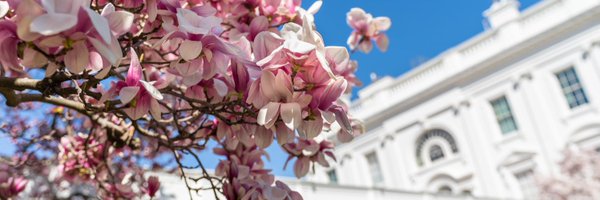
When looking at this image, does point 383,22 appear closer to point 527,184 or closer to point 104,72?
point 104,72

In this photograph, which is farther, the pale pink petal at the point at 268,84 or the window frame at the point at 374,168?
the window frame at the point at 374,168

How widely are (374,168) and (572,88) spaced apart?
8.07m

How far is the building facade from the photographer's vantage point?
45.2ft

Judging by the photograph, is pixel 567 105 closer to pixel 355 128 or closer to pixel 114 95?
pixel 355 128

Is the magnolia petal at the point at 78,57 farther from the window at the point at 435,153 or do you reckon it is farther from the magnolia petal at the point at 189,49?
the window at the point at 435,153

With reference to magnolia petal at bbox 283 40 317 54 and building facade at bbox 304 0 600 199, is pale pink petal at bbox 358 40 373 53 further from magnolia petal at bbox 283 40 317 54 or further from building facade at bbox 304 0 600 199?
building facade at bbox 304 0 600 199

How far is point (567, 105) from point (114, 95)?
1552 centimetres

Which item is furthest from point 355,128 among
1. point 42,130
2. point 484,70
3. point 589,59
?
point 484,70

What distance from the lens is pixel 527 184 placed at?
14.7m

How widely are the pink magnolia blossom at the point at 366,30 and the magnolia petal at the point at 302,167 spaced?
1.95 ft

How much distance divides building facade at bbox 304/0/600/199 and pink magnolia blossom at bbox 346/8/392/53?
384 inches

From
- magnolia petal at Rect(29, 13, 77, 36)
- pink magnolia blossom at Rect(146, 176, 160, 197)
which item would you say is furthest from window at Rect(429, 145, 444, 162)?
magnolia petal at Rect(29, 13, 77, 36)

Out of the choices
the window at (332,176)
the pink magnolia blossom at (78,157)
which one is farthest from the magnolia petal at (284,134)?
the window at (332,176)

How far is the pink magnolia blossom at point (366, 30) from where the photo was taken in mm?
1940
